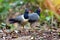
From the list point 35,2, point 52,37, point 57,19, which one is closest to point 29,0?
point 35,2

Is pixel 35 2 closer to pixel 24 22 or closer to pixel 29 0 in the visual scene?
pixel 29 0

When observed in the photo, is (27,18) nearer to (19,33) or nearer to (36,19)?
(36,19)

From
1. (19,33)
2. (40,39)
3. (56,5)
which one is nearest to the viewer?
(40,39)

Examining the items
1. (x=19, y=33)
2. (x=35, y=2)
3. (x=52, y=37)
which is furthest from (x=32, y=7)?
(x=52, y=37)

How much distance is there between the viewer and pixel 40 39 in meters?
4.87

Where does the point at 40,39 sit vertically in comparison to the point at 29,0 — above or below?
below

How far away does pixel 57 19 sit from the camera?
6969 millimetres

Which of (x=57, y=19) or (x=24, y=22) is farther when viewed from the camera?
(x=57, y=19)

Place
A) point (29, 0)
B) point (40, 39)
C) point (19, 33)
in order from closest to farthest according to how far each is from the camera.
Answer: point (40, 39) < point (19, 33) < point (29, 0)

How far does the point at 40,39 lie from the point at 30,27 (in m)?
1.63

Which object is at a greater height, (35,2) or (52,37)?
(35,2)

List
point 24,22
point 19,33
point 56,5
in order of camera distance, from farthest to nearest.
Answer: point 56,5 < point 24,22 < point 19,33

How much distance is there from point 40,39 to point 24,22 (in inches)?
55.4

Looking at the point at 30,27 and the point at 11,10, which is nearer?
the point at 30,27
